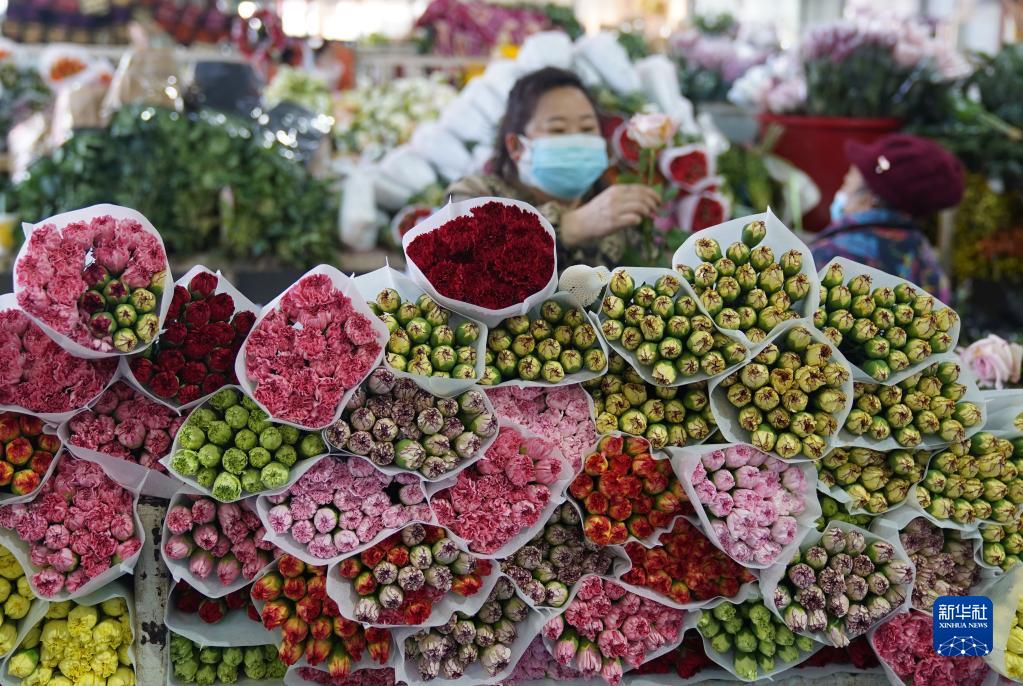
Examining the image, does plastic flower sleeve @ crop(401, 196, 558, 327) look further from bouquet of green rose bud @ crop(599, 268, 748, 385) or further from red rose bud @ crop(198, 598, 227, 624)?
red rose bud @ crop(198, 598, 227, 624)

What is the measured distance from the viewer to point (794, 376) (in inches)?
61.2

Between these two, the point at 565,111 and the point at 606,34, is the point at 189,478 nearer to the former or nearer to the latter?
the point at 565,111

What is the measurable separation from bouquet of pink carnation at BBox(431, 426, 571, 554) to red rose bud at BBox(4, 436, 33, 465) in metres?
0.72

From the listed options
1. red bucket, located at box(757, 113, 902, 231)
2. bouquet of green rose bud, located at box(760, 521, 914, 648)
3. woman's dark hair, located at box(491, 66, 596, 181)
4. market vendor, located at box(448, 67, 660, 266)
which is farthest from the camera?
red bucket, located at box(757, 113, 902, 231)

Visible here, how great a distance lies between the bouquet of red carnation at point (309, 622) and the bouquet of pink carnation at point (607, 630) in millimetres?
349

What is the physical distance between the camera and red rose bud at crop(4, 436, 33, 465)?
1445mm

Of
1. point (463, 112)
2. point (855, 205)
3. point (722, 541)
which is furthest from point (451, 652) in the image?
point (463, 112)

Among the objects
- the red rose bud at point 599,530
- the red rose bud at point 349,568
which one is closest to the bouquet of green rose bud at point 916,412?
the red rose bud at point 599,530

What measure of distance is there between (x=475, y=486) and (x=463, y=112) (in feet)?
9.92

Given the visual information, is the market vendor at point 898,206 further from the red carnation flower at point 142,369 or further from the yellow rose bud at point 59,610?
the yellow rose bud at point 59,610

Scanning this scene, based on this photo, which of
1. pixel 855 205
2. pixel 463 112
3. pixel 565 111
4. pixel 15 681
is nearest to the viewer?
pixel 15 681

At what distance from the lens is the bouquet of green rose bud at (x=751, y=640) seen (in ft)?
5.33

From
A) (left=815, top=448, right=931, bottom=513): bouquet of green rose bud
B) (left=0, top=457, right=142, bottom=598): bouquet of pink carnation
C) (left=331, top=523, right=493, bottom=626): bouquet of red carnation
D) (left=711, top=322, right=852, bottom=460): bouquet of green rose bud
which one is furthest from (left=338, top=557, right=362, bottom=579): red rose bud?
(left=815, top=448, right=931, bottom=513): bouquet of green rose bud

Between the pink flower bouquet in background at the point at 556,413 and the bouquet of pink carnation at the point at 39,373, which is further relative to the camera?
the pink flower bouquet in background at the point at 556,413
